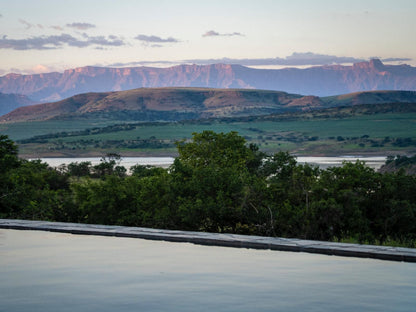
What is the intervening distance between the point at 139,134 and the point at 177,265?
4219 inches

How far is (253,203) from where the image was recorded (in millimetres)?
11484

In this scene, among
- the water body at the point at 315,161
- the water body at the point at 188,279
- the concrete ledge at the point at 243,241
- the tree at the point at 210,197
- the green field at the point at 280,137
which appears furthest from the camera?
the green field at the point at 280,137

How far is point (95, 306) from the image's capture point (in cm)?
552

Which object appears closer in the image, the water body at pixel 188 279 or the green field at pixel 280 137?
the water body at pixel 188 279

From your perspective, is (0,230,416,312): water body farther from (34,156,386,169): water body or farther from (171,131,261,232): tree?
(34,156,386,169): water body

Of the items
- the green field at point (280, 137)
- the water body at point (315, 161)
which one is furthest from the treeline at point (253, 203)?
the green field at point (280, 137)

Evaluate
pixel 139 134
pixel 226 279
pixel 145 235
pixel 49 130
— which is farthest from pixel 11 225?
pixel 49 130

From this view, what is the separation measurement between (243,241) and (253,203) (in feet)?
10.4

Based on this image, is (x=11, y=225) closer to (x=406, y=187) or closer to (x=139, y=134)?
(x=406, y=187)

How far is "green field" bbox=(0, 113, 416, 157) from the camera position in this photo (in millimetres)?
91125

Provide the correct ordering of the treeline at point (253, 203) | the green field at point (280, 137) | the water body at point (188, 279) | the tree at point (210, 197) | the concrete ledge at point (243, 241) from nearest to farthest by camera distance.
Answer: the water body at point (188, 279) < the concrete ledge at point (243, 241) < the treeline at point (253, 203) < the tree at point (210, 197) < the green field at point (280, 137)

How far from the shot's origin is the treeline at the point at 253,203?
10.6 meters

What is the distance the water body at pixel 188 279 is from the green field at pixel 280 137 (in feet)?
263

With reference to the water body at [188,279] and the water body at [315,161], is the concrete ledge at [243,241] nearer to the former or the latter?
the water body at [188,279]
